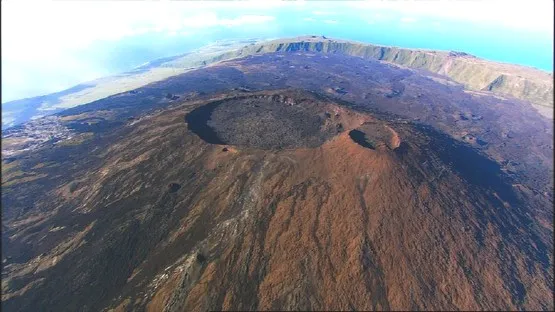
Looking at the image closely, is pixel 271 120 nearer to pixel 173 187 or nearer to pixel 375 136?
pixel 375 136

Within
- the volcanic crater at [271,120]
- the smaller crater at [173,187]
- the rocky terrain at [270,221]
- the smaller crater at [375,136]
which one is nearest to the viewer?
the rocky terrain at [270,221]

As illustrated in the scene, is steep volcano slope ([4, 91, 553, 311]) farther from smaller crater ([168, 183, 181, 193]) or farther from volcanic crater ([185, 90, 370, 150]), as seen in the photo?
volcanic crater ([185, 90, 370, 150])

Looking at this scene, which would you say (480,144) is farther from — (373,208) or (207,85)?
(207,85)

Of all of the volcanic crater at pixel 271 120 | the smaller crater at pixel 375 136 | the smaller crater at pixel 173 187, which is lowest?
the smaller crater at pixel 173 187

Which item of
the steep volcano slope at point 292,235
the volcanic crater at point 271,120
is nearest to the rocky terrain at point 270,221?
the steep volcano slope at point 292,235

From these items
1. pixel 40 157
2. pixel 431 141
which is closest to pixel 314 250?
pixel 431 141

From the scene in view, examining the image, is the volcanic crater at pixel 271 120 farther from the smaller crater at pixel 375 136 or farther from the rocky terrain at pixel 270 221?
the smaller crater at pixel 375 136

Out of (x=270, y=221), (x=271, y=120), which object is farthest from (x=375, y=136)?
(x=270, y=221)

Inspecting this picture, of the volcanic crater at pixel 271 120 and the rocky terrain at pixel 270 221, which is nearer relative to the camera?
the rocky terrain at pixel 270 221

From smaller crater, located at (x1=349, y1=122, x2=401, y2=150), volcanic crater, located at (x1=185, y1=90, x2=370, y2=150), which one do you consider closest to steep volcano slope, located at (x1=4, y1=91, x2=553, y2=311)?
smaller crater, located at (x1=349, y1=122, x2=401, y2=150)
